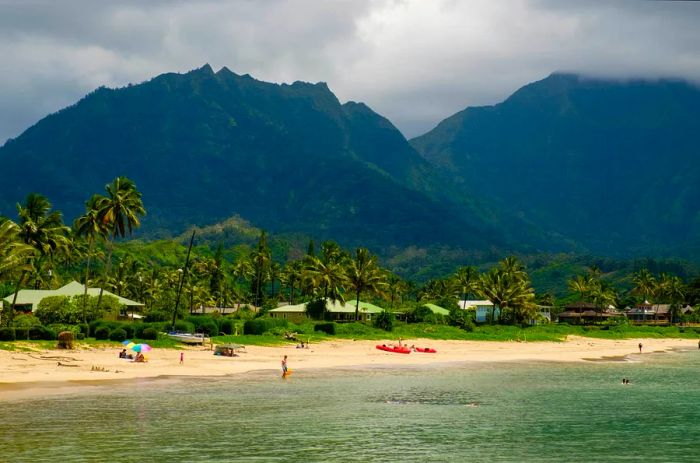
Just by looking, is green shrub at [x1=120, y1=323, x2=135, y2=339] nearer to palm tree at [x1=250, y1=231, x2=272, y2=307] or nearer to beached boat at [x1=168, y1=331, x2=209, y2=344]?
beached boat at [x1=168, y1=331, x2=209, y2=344]

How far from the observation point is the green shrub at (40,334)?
7225cm

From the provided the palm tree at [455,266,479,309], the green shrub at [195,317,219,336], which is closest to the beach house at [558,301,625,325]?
the palm tree at [455,266,479,309]

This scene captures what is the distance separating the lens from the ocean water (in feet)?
110

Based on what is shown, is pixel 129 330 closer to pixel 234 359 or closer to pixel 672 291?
pixel 234 359

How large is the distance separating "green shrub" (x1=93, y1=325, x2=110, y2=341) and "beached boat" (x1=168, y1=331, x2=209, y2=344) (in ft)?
21.2

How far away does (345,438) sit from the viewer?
1463 inches

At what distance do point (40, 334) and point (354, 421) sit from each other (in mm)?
42448

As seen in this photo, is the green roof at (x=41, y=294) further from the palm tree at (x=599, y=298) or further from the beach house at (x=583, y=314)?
the palm tree at (x=599, y=298)

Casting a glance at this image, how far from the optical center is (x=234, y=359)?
72.2 m

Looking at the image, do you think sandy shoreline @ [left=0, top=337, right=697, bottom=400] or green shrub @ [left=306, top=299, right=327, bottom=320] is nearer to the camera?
sandy shoreline @ [left=0, top=337, right=697, bottom=400]

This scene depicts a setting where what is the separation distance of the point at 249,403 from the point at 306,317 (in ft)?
278

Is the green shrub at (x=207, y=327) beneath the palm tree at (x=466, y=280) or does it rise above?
beneath

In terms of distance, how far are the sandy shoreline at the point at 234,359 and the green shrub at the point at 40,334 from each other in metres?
5.45

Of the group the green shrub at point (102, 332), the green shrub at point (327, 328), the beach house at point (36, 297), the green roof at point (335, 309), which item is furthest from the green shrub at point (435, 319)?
the green shrub at point (102, 332)
